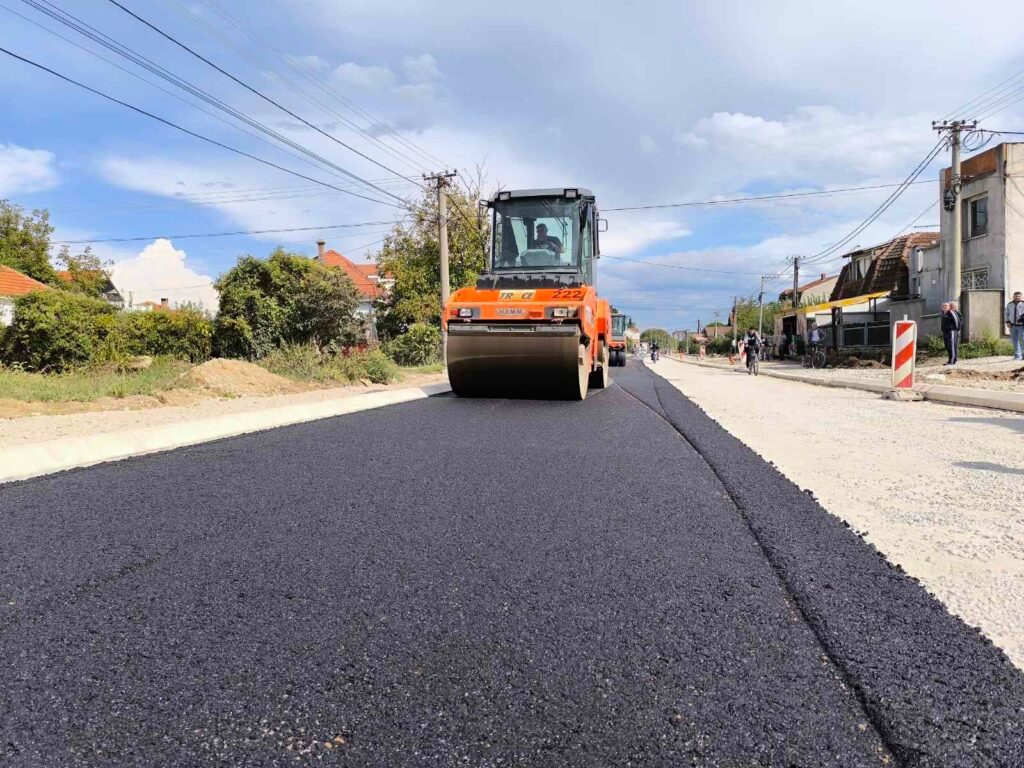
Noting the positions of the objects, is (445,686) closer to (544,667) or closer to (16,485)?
(544,667)

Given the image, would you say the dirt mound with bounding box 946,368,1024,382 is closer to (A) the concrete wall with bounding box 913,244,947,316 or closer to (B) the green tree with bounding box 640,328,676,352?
(A) the concrete wall with bounding box 913,244,947,316

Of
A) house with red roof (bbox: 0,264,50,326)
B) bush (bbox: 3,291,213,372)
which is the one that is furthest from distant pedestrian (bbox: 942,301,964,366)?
house with red roof (bbox: 0,264,50,326)

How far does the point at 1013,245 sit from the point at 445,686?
26.6m

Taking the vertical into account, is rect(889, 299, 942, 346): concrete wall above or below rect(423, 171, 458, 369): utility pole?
below

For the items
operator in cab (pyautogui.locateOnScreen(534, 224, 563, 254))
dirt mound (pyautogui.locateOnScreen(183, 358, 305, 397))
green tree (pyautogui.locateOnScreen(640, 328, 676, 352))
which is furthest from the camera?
green tree (pyautogui.locateOnScreen(640, 328, 676, 352))

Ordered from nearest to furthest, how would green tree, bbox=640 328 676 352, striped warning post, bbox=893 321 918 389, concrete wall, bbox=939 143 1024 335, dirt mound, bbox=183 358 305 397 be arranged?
striped warning post, bbox=893 321 918 389 → dirt mound, bbox=183 358 305 397 → concrete wall, bbox=939 143 1024 335 → green tree, bbox=640 328 676 352

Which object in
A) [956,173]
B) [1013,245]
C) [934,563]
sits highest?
[956,173]

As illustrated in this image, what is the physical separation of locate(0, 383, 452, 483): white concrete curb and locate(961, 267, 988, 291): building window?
23478mm

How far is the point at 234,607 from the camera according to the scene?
2453 millimetres

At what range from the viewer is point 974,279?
23703 mm

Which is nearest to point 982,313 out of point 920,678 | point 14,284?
point 920,678

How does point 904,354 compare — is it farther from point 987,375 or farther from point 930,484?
point 930,484

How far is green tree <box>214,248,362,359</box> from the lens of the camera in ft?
75.3

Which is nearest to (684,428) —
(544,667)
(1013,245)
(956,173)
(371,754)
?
(544,667)
